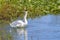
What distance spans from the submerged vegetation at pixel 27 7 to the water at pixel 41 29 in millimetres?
627

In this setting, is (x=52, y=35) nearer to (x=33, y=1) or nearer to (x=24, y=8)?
(x=24, y=8)

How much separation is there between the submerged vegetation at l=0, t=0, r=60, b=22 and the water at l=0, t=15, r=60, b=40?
2.06ft

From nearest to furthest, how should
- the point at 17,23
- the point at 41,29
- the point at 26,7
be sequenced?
the point at 41,29 < the point at 17,23 < the point at 26,7

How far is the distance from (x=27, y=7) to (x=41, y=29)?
2579 mm

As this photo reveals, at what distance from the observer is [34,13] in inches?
444

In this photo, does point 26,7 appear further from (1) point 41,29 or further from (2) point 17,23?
(1) point 41,29

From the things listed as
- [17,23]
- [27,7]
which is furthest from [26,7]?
[17,23]

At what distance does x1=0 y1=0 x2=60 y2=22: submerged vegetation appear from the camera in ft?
35.1

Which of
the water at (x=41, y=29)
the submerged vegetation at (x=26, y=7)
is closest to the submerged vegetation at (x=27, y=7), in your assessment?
the submerged vegetation at (x=26, y=7)

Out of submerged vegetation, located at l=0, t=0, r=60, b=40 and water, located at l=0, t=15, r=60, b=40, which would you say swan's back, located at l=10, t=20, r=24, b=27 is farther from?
submerged vegetation, located at l=0, t=0, r=60, b=40

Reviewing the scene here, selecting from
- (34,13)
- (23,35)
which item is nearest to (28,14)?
(34,13)

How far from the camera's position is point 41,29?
29.9ft

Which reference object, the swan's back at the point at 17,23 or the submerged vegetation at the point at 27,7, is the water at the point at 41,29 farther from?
the submerged vegetation at the point at 27,7

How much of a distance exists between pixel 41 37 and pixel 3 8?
2.63 m
